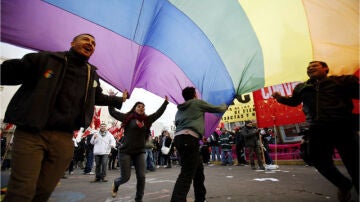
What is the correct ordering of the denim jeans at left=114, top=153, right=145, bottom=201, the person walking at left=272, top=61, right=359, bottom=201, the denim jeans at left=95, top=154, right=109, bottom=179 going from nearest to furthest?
the person walking at left=272, top=61, right=359, bottom=201, the denim jeans at left=114, top=153, right=145, bottom=201, the denim jeans at left=95, top=154, right=109, bottom=179

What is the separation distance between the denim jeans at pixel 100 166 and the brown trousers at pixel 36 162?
5815 mm

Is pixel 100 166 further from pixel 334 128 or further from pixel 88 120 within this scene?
pixel 334 128

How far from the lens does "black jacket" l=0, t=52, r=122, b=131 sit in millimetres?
1869

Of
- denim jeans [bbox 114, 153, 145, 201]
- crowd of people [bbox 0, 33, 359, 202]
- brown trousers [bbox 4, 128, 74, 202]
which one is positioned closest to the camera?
brown trousers [bbox 4, 128, 74, 202]

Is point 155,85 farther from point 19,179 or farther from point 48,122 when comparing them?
point 19,179

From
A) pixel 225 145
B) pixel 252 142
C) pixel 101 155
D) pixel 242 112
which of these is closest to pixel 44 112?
pixel 101 155

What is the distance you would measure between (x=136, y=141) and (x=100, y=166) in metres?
4.19

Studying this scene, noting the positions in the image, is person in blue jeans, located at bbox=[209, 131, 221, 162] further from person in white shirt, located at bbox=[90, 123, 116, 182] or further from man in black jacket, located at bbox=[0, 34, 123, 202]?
man in black jacket, located at bbox=[0, 34, 123, 202]

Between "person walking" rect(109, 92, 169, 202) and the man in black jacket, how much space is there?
6.29 feet

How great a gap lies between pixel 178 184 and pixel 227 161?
1095cm

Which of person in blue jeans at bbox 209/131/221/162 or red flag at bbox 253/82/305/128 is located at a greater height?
red flag at bbox 253/82/305/128

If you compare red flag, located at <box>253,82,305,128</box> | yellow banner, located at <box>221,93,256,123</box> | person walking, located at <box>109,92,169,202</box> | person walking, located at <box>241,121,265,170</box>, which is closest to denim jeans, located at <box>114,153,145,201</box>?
person walking, located at <box>109,92,169,202</box>

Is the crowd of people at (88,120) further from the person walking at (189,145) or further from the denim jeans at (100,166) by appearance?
the denim jeans at (100,166)

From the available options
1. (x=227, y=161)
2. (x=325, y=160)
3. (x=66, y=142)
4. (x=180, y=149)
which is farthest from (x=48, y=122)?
(x=227, y=161)
